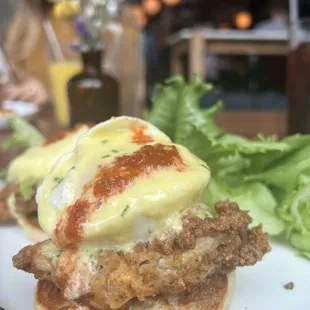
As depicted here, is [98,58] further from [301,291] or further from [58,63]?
[301,291]

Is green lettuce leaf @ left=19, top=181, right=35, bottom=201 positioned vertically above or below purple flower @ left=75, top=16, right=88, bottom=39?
below

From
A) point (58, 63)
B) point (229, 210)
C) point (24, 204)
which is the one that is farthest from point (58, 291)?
point (58, 63)

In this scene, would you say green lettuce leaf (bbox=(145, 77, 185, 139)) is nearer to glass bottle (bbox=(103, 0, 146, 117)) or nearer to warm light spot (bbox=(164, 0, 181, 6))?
glass bottle (bbox=(103, 0, 146, 117))

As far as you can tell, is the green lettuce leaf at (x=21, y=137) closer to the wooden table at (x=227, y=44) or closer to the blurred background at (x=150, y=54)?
the blurred background at (x=150, y=54)

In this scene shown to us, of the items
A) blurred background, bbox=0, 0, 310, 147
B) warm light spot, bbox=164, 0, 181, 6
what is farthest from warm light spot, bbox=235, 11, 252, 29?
warm light spot, bbox=164, 0, 181, 6

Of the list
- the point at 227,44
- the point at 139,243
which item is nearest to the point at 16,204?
the point at 139,243

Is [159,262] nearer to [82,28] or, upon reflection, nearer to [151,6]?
[82,28]
